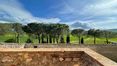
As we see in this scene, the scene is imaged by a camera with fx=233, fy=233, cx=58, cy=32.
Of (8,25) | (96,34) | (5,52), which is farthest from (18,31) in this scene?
(5,52)

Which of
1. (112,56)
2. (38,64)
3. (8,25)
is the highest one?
(8,25)

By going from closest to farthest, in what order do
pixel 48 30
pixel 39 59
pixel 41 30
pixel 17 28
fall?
pixel 39 59
pixel 17 28
pixel 41 30
pixel 48 30

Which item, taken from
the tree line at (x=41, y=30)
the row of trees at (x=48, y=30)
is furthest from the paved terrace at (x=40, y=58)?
the row of trees at (x=48, y=30)

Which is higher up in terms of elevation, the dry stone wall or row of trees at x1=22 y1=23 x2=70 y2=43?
row of trees at x1=22 y1=23 x2=70 y2=43

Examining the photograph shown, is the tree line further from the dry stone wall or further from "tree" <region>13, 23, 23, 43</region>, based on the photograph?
the dry stone wall

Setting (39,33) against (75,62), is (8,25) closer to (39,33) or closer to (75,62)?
(39,33)

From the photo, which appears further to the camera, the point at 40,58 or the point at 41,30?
the point at 41,30

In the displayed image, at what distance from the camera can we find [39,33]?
55438mm

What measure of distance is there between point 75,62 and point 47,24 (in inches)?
2038

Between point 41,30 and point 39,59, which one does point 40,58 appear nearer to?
point 39,59

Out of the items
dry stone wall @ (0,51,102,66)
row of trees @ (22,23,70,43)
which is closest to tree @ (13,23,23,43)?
row of trees @ (22,23,70,43)

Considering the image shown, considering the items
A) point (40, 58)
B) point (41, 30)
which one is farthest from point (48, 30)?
point (40, 58)

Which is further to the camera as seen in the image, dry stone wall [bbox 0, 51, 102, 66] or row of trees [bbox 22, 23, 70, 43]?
row of trees [bbox 22, 23, 70, 43]

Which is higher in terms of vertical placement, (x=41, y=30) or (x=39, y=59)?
(x=41, y=30)
